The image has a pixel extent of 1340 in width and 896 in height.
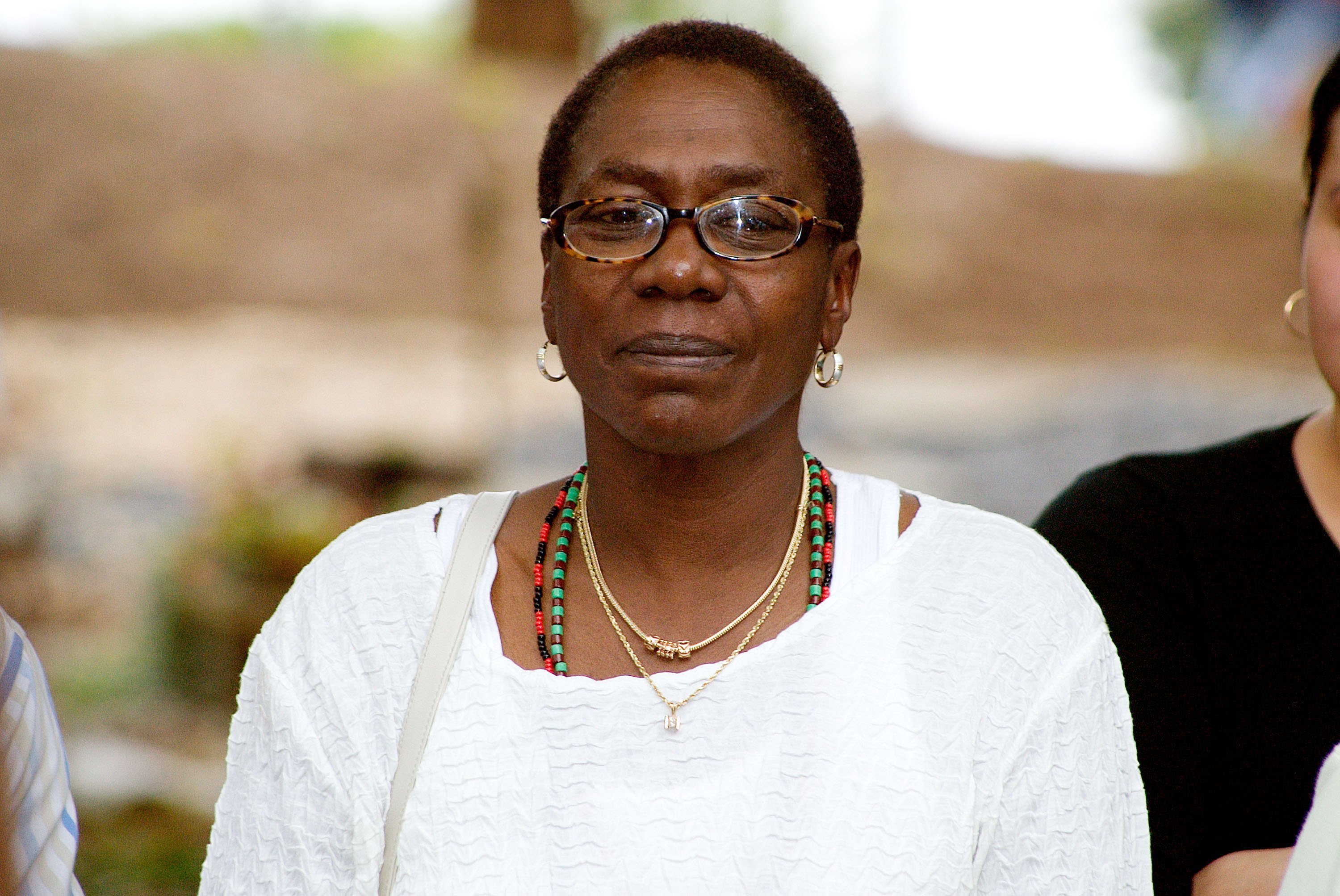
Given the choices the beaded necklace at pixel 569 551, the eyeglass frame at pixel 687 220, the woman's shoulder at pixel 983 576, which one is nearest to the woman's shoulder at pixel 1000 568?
the woman's shoulder at pixel 983 576

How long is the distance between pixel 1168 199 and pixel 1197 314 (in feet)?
7.83

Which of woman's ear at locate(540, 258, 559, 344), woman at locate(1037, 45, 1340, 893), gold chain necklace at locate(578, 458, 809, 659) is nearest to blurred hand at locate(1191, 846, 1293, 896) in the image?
woman at locate(1037, 45, 1340, 893)

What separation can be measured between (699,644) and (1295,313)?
1349 mm

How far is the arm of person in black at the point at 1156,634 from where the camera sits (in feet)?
7.28

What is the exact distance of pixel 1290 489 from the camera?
2457 mm

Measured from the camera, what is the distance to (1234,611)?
2336 millimetres

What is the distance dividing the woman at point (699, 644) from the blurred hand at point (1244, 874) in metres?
0.23

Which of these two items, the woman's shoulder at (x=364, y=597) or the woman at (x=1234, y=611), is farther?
the woman at (x=1234, y=611)

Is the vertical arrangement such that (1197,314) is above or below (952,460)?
above

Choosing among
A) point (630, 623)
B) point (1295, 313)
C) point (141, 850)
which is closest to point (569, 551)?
point (630, 623)

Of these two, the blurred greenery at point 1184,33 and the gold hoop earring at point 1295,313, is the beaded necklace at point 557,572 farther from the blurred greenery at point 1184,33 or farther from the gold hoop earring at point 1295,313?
the blurred greenery at point 1184,33

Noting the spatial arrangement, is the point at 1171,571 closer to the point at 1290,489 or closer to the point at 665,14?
the point at 1290,489

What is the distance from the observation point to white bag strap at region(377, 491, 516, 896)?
1.94 meters

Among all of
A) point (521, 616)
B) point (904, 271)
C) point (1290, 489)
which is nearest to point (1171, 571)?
point (1290, 489)
